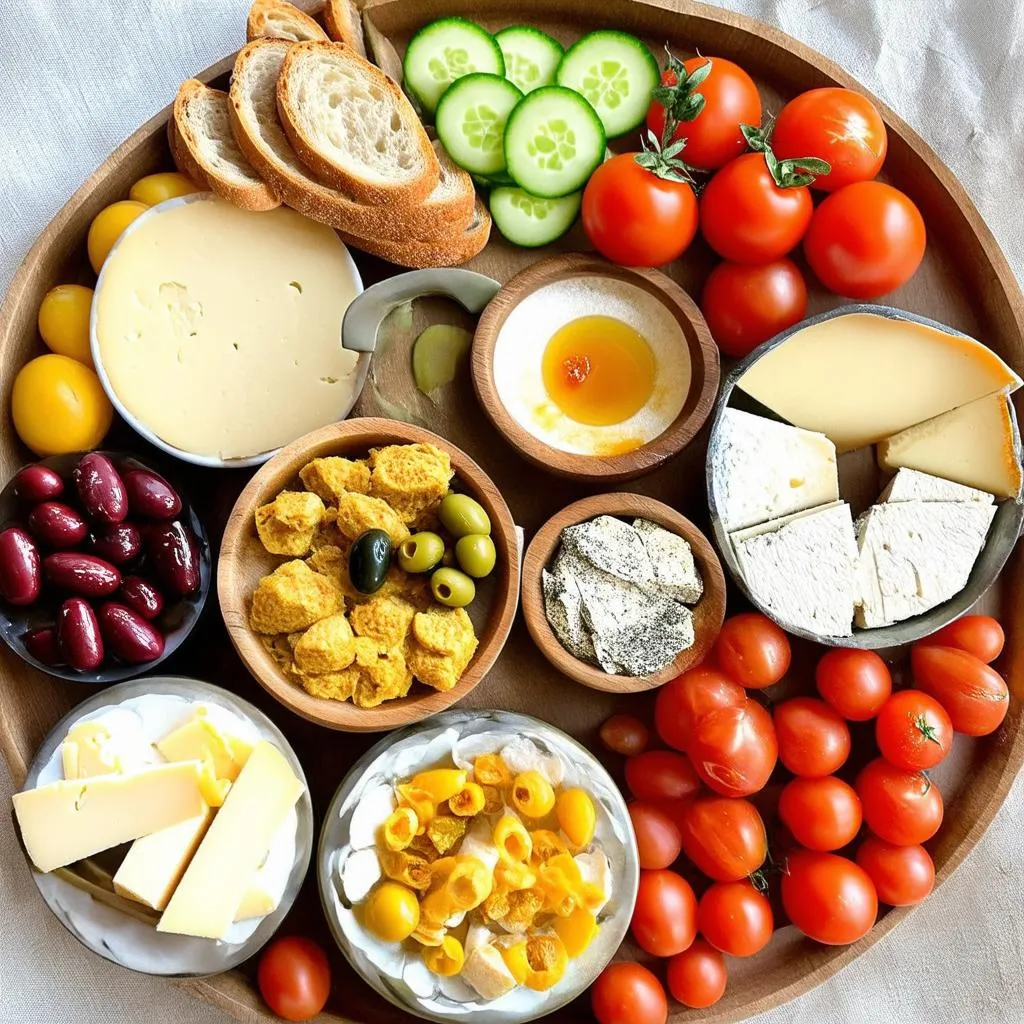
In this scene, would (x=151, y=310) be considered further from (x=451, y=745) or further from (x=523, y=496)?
(x=451, y=745)

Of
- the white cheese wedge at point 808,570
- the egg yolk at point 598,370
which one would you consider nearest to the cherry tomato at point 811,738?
the white cheese wedge at point 808,570

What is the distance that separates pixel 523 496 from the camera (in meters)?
1.83

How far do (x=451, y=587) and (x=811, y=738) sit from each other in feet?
2.41

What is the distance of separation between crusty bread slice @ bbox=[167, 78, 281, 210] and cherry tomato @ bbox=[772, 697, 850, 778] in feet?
4.41

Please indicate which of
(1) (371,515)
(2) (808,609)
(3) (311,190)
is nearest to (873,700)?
(2) (808,609)

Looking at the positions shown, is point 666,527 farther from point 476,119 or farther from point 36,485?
point 36,485

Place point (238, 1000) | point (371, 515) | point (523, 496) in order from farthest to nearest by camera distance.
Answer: point (523, 496) → point (238, 1000) → point (371, 515)

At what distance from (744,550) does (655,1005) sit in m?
0.82

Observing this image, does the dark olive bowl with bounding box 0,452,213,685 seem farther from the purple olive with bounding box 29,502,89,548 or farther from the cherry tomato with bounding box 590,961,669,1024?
the cherry tomato with bounding box 590,961,669,1024

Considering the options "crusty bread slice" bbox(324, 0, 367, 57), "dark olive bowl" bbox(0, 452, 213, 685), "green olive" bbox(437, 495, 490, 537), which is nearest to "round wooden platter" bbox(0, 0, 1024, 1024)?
"crusty bread slice" bbox(324, 0, 367, 57)

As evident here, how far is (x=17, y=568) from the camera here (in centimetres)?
151

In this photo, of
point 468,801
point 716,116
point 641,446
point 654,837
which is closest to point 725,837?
point 654,837

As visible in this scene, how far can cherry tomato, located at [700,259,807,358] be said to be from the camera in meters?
1.76

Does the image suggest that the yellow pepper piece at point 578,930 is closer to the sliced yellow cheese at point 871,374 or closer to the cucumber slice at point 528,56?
the sliced yellow cheese at point 871,374
